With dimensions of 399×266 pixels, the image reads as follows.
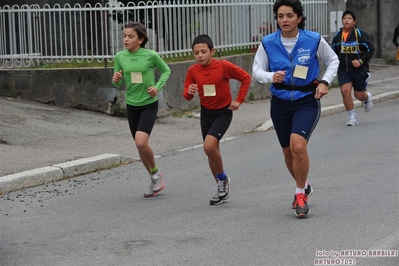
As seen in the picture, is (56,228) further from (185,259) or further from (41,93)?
(41,93)

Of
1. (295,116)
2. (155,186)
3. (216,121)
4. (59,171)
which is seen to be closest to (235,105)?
(216,121)

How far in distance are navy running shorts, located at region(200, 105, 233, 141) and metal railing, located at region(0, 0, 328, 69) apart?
6400 millimetres

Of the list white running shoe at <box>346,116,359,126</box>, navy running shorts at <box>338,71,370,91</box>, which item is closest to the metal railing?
navy running shorts at <box>338,71,370,91</box>

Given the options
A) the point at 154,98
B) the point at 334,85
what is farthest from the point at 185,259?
the point at 334,85

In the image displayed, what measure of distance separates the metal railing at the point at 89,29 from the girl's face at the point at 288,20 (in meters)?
7.25

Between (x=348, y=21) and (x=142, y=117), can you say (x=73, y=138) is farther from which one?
(x=348, y=21)

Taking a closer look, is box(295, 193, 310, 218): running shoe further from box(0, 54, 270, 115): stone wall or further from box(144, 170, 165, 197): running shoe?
box(0, 54, 270, 115): stone wall

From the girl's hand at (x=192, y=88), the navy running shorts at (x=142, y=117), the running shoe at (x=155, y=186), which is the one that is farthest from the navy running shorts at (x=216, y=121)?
the running shoe at (x=155, y=186)

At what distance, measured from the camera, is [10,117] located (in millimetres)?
13141

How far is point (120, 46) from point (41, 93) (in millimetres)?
1518

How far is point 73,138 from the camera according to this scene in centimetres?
1214

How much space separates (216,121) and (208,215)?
1.05m

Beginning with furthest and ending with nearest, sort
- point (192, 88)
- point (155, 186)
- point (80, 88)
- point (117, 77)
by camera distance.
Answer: point (80, 88)
point (155, 186)
point (117, 77)
point (192, 88)

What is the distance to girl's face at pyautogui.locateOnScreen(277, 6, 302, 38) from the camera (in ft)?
24.2
